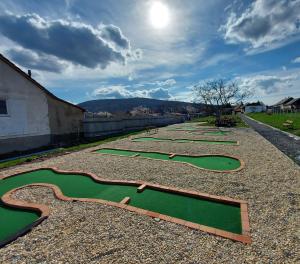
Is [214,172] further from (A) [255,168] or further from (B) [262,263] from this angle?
(B) [262,263]

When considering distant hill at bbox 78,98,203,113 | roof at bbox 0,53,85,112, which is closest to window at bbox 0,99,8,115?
roof at bbox 0,53,85,112

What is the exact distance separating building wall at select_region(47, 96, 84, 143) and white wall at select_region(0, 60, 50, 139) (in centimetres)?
48

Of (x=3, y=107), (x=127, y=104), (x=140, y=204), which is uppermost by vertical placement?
(x=127, y=104)

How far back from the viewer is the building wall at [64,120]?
13.9 metres

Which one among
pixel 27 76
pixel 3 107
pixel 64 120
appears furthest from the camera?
pixel 64 120

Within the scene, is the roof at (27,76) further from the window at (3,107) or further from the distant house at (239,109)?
the distant house at (239,109)

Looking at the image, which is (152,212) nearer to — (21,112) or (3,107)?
(3,107)

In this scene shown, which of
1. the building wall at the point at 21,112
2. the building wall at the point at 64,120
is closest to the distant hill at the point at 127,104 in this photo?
the building wall at the point at 64,120

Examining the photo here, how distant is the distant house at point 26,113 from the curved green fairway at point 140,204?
20.3ft

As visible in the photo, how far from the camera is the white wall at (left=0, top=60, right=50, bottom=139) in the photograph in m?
11.1

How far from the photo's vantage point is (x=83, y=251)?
2840 millimetres

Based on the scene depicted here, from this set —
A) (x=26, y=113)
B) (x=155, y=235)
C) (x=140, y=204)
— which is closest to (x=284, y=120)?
(x=140, y=204)

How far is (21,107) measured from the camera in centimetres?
1188

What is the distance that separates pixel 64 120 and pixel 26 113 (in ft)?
9.92
